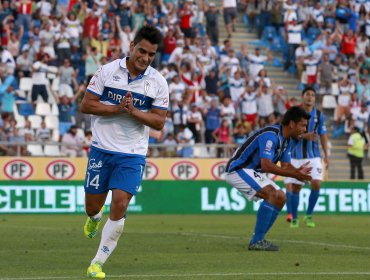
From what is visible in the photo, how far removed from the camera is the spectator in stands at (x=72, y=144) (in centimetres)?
2884

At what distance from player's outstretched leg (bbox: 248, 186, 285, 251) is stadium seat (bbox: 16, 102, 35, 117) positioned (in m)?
15.8

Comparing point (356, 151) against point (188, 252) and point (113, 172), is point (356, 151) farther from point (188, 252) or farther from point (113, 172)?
point (113, 172)

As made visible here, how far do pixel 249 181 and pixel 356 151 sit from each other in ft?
54.1

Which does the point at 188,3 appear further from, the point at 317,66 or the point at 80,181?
the point at 80,181

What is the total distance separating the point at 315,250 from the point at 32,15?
19.6 metres

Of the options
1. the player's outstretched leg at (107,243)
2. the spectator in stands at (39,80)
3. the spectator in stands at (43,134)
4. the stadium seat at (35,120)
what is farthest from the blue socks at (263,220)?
the spectator in stands at (39,80)

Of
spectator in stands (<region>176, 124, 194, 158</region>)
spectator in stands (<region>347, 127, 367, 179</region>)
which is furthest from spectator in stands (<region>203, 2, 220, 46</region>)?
spectator in stands (<region>347, 127, 367, 179</region>)

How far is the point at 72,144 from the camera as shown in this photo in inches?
1122

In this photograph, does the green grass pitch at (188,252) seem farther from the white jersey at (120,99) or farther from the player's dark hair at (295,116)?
the player's dark hair at (295,116)

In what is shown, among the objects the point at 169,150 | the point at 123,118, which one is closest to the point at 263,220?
the point at 123,118

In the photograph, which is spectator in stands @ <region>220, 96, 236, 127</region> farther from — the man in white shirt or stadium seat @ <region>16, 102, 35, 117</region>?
the man in white shirt

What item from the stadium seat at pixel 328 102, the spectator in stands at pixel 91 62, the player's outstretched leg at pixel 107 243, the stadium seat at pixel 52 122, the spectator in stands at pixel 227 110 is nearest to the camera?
the player's outstretched leg at pixel 107 243

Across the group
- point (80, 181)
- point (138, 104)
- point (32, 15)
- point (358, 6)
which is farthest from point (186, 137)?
point (138, 104)

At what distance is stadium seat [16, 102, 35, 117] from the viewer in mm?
30891
